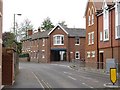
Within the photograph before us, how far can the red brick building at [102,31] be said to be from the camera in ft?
133

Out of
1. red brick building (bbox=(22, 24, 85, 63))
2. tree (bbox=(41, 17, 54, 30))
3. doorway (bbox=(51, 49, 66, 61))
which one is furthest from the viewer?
tree (bbox=(41, 17, 54, 30))

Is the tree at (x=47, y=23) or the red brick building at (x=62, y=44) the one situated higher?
the tree at (x=47, y=23)

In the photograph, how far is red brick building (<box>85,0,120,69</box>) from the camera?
40.6 m

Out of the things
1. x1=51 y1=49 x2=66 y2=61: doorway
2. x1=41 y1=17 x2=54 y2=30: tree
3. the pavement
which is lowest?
the pavement

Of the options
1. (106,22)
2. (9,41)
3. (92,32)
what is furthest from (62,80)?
(92,32)

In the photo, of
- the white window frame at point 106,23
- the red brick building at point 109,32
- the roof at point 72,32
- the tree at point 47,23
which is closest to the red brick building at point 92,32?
the red brick building at point 109,32

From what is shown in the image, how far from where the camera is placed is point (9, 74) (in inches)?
1011

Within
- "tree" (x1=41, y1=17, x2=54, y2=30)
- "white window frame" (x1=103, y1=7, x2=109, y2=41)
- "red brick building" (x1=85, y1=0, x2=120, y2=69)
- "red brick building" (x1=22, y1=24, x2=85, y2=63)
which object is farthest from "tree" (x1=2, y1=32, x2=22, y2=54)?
"tree" (x1=41, y1=17, x2=54, y2=30)

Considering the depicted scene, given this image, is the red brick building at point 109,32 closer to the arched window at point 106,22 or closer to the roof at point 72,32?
the arched window at point 106,22

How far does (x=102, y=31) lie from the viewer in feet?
151

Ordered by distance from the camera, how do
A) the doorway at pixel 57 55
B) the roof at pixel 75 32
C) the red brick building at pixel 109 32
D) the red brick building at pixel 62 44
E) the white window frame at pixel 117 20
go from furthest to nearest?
1. the doorway at pixel 57 55
2. the roof at pixel 75 32
3. the red brick building at pixel 62 44
4. the red brick building at pixel 109 32
5. the white window frame at pixel 117 20

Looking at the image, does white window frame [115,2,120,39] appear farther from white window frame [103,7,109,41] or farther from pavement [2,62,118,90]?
pavement [2,62,118,90]

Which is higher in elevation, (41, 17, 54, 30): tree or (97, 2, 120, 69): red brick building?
(41, 17, 54, 30): tree

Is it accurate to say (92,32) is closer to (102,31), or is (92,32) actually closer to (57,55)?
(102,31)
